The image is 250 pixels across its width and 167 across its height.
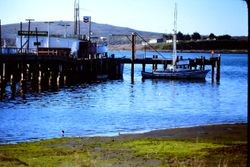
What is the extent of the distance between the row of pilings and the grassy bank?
25918 millimetres

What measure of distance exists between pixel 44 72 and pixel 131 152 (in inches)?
1747

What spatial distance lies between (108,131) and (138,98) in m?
23.3

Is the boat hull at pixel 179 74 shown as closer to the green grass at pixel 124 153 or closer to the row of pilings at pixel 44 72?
the row of pilings at pixel 44 72

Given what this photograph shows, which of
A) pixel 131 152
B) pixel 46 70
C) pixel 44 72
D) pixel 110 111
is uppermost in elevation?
pixel 46 70

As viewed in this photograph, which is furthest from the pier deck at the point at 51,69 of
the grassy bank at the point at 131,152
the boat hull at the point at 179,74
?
the grassy bank at the point at 131,152

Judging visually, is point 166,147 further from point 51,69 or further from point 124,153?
point 51,69

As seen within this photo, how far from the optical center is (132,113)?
3850 centimetres

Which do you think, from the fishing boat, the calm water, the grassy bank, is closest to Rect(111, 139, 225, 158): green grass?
the grassy bank

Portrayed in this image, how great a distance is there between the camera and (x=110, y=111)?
131 ft

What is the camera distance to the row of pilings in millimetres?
51594

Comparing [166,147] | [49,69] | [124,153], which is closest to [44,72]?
[49,69]

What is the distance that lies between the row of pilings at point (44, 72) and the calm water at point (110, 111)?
2.21 meters

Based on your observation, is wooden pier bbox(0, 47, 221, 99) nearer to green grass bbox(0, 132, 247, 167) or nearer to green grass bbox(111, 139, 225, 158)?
green grass bbox(0, 132, 247, 167)

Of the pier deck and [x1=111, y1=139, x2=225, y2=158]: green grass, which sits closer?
[x1=111, y1=139, x2=225, y2=158]: green grass
